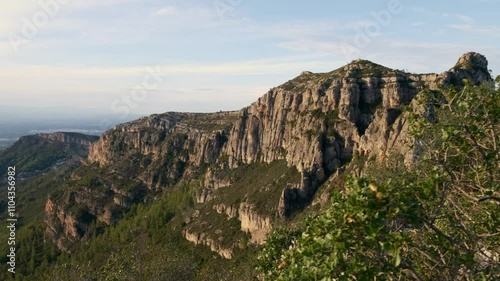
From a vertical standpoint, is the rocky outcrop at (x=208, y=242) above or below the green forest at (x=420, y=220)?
below

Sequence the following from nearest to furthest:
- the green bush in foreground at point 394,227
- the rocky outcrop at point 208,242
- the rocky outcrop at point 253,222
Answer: the green bush in foreground at point 394,227 < the rocky outcrop at point 253,222 < the rocky outcrop at point 208,242

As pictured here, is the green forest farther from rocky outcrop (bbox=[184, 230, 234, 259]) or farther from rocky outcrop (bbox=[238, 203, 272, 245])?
rocky outcrop (bbox=[184, 230, 234, 259])

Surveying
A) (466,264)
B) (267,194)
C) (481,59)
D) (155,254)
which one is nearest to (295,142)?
(267,194)

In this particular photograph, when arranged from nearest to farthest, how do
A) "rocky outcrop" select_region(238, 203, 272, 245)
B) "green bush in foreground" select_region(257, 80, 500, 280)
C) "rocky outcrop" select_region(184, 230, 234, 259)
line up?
"green bush in foreground" select_region(257, 80, 500, 280), "rocky outcrop" select_region(238, 203, 272, 245), "rocky outcrop" select_region(184, 230, 234, 259)

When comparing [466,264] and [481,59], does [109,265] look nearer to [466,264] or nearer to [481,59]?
[466,264]

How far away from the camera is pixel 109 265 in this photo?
131 ft

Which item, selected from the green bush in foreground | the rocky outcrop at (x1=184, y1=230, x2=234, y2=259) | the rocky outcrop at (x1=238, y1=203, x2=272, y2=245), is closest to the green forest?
the green bush in foreground

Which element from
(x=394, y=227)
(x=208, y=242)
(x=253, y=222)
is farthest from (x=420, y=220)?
(x=208, y=242)

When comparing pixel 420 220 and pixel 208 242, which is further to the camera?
pixel 208 242

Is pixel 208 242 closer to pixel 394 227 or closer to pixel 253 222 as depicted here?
pixel 253 222

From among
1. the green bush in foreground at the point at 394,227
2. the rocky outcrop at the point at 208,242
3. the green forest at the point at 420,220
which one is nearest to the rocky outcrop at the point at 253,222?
the rocky outcrop at the point at 208,242

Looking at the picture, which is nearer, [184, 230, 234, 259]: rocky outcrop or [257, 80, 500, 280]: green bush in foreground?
[257, 80, 500, 280]: green bush in foreground

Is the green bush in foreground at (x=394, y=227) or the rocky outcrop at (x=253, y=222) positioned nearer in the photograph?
the green bush in foreground at (x=394, y=227)

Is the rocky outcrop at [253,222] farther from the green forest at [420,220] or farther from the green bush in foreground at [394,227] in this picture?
the green bush in foreground at [394,227]
